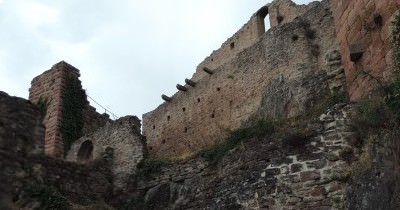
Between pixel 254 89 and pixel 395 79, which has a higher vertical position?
pixel 254 89

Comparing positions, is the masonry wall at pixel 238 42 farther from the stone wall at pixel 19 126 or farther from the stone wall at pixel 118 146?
the stone wall at pixel 19 126

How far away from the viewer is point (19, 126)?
11773mm

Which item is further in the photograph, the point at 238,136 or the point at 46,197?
the point at 46,197

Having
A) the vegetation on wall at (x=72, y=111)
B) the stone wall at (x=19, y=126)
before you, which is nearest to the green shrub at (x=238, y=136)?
the stone wall at (x=19, y=126)

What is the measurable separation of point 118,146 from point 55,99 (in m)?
4.93

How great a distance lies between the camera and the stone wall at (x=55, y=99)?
19.9 meters

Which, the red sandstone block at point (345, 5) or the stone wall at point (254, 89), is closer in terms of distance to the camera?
the red sandstone block at point (345, 5)

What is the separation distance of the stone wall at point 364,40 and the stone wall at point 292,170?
587 mm

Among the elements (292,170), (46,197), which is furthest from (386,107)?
(46,197)

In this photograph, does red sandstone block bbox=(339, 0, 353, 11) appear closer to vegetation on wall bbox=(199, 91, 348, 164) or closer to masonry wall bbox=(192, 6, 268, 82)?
vegetation on wall bbox=(199, 91, 348, 164)

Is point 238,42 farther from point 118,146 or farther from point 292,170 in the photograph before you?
point 292,170

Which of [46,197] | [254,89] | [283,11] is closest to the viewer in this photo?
[46,197]

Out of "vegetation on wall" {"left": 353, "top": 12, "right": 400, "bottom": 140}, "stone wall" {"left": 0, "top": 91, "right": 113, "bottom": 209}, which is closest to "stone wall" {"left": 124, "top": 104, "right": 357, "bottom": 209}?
"vegetation on wall" {"left": 353, "top": 12, "right": 400, "bottom": 140}

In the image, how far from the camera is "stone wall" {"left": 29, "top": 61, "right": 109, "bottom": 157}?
19922mm
